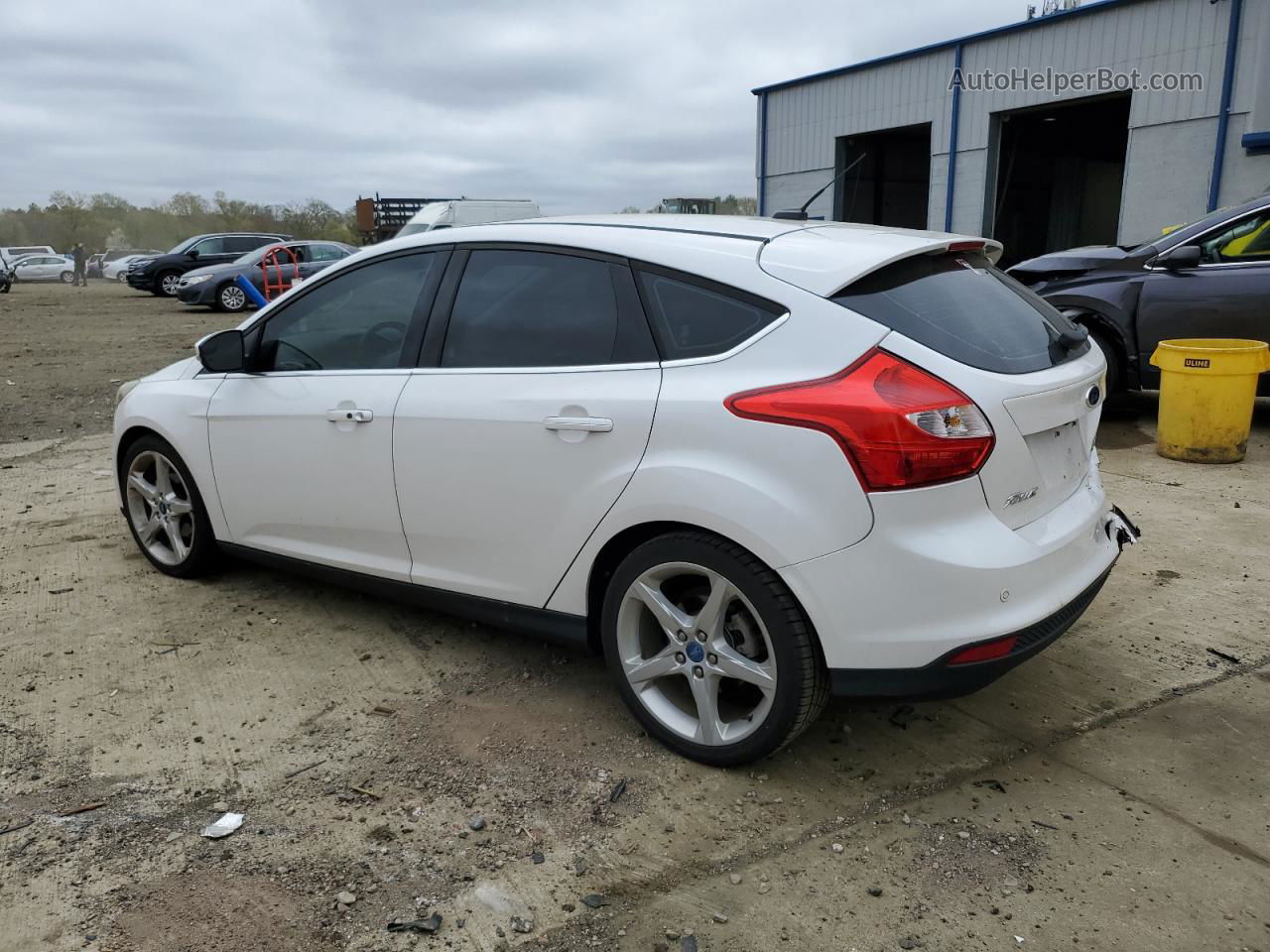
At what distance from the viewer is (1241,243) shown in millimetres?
7168

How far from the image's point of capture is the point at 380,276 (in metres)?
3.79

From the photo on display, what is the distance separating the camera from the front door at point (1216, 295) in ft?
23.1

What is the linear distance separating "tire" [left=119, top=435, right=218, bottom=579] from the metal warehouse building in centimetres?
992

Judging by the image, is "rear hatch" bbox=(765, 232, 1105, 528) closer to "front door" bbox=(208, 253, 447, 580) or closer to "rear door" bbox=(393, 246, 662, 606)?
"rear door" bbox=(393, 246, 662, 606)

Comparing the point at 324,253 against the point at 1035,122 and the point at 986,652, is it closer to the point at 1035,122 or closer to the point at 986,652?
the point at 1035,122

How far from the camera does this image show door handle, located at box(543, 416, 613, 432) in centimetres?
292

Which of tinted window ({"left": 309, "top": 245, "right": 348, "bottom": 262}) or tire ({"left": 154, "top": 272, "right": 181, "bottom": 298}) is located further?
tire ({"left": 154, "top": 272, "right": 181, "bottom": 298})

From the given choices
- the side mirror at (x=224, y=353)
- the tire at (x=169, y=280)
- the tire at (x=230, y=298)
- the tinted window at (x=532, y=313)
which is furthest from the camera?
the tire at (x=169, y=280)

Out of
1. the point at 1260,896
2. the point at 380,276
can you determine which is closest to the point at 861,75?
the point at 380,276

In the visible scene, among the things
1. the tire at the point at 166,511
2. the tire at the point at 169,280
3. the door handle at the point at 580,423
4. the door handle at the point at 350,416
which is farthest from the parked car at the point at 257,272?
the door handle at the point at 580,423

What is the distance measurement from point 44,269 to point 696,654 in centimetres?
4492

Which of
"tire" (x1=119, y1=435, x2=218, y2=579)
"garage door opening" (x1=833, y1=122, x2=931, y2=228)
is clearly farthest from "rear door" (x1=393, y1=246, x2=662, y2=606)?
"garage door opening" (x1=833, y1=122, x2=931, y2=228)

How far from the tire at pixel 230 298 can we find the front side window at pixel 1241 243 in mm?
18312

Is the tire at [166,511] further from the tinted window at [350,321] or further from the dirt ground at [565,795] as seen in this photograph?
the tinted window at [350,321]
